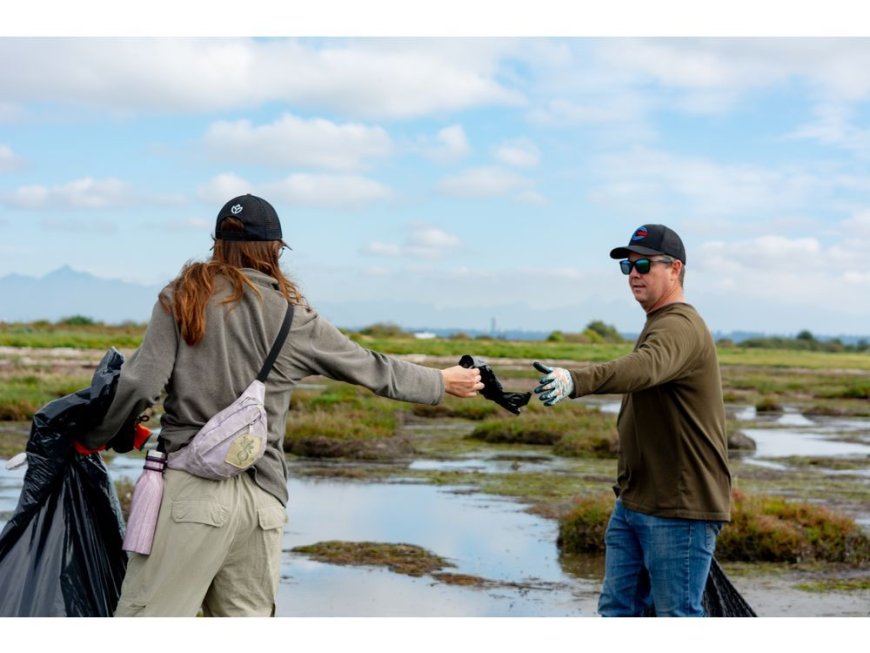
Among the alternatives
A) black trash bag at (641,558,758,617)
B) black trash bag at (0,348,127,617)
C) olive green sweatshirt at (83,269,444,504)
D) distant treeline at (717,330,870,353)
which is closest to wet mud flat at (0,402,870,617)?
black trash bag at (641,558,758,617)

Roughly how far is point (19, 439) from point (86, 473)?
15644 mm

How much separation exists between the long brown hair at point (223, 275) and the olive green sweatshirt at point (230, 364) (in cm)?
3

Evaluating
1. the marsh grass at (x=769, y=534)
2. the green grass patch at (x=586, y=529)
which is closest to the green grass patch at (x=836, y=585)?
the marsh grass at (x=769, y=534)

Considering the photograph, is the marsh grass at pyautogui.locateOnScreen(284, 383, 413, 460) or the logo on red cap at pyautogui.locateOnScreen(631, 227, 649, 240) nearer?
the logo on red cap at pyautogui.locateOnScreen(631, 227, 649, 240)

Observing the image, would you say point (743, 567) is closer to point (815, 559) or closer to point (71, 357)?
point (815, 559)

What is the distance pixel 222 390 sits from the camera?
369 centimetres

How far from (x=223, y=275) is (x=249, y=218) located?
0.71 feet

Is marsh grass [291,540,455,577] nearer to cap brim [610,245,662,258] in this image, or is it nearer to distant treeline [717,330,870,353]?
cap brim [610,245,662,258]

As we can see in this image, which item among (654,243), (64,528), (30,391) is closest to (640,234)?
(654,243)

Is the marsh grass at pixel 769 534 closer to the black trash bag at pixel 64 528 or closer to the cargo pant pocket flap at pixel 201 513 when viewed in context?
the black trash bag at pixel 64 528

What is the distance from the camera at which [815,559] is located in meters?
10.7

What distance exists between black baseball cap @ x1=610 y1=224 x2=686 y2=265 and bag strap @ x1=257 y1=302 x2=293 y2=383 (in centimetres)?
143

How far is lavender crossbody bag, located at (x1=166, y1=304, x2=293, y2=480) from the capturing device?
141 inches

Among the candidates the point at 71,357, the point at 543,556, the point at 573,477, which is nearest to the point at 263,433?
the point at 543,556
